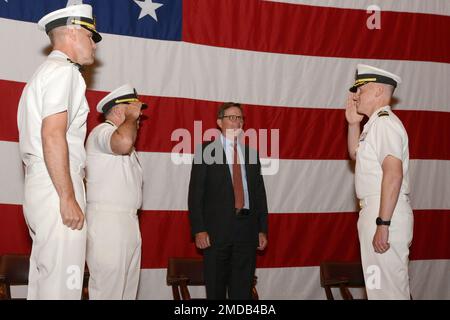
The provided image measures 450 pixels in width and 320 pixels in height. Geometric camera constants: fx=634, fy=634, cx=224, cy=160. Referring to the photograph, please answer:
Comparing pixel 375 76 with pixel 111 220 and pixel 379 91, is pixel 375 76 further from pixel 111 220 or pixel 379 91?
pixel 111 220

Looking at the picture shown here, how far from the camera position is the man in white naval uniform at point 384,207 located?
2.83m

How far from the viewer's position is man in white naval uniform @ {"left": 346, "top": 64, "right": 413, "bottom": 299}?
283cm

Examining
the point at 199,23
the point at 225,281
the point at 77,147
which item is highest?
the point at 199,23

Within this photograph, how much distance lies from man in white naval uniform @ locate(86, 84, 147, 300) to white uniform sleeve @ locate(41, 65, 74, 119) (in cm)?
77

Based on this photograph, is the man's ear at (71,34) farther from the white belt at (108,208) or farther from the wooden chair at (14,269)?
the wooden chair at (14,269)

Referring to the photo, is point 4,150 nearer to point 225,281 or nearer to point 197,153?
point 197,153

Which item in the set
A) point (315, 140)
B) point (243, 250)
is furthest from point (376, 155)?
point (315, 140)

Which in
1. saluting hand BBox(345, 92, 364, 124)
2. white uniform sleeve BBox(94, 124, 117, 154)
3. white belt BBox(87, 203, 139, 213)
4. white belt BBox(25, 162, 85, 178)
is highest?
saluting hand BBox(345, 92, 364, 124)

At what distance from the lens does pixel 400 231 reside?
9.46 ft

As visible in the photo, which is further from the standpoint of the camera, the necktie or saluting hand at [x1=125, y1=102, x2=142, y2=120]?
the necktie

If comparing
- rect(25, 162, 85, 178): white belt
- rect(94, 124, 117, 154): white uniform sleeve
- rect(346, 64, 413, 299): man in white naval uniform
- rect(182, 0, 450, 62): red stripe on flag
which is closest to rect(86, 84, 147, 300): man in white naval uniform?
rect(94, 124, 117, 154): white uniform sleeve

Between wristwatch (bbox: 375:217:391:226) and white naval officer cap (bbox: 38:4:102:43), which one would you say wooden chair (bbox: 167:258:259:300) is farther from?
white naval officer cap (bbox: 38:4:102:43)

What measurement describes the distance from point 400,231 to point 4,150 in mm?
2291

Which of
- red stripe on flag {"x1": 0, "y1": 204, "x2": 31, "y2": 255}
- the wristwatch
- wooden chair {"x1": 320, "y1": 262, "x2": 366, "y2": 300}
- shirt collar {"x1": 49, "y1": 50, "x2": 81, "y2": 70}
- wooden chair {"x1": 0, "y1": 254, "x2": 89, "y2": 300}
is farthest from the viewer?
wooden chair {"x1": 320, "y1": 262, "x2": 366, "y2": 300}
